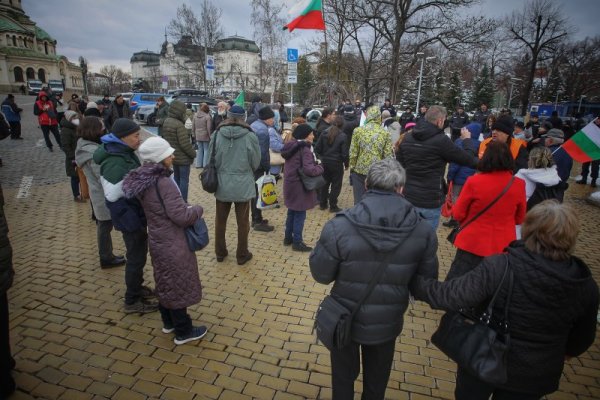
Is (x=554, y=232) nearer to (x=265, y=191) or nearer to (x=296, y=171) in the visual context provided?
(x=296, y=171)

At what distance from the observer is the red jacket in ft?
10.1

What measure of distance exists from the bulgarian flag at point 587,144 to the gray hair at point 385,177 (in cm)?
387

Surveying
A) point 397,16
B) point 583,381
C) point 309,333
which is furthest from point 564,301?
point 397,16

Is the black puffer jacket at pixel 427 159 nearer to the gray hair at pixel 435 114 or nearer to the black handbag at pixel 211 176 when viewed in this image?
the gray hair at pixel 435 114

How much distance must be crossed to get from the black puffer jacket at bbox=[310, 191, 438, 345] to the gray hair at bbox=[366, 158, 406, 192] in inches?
1.7

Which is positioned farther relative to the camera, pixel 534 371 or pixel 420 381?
pixel 420 381

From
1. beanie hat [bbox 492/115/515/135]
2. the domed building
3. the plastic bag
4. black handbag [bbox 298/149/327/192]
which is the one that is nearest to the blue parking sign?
the plastic bag

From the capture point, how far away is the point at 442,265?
5.18 m

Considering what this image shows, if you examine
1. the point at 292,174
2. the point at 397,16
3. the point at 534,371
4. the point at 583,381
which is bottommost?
the point at 583,381

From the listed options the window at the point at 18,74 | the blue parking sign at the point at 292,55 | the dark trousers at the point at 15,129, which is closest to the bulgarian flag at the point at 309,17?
the blue parking sign at the point at 292,55

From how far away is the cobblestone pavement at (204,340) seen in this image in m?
2.87

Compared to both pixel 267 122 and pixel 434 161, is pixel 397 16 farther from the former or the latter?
pixel 434 161

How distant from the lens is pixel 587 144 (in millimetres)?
4594

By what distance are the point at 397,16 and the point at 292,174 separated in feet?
58.6
